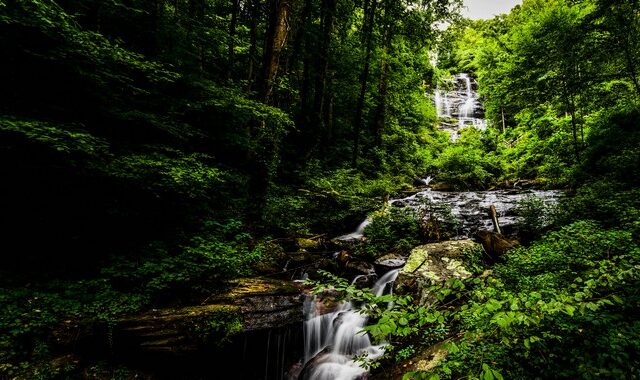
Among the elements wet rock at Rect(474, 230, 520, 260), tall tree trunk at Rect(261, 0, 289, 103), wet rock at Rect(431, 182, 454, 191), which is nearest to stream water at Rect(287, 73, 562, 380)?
wet rock at Rect(431, 182, 454, 191)

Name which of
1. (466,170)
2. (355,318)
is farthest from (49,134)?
(466,170)

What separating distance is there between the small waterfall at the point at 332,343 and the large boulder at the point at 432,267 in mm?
1215

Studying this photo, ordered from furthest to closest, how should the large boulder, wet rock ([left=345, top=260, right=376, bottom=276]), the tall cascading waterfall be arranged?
the tall cascading waterfall < wet rock ([left=345, top=260, right=376, bottom=276]) < the large boulder

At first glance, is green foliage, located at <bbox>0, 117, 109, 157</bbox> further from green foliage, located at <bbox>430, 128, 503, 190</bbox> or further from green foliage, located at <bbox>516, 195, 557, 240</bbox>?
green foliage, located at <bbox>430, 128, 503, 190</bbox>

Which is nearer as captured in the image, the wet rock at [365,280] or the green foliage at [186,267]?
the green foliage at [186,267]

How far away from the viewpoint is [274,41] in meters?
7.19

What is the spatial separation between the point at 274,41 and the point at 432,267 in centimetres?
654

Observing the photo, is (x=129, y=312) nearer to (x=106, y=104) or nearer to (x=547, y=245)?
(x=106, y=104)

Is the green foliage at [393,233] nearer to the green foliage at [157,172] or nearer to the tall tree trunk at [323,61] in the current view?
the green foliage at [157,172]

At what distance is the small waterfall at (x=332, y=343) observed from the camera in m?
5.40

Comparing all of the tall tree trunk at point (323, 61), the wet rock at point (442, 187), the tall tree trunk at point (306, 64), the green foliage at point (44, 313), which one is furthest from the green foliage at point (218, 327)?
the wet rock at point (442, 187)

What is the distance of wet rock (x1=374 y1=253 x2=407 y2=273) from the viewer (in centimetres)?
723

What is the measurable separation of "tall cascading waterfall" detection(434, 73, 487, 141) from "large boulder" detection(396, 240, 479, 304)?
2348cm

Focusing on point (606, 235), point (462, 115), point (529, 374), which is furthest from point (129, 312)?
point (462, 115)
